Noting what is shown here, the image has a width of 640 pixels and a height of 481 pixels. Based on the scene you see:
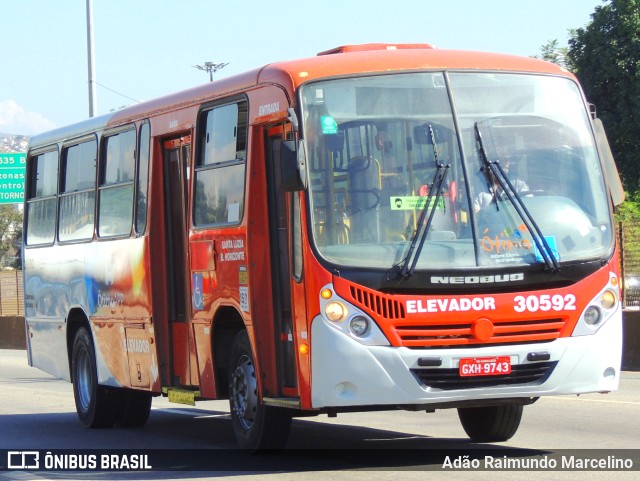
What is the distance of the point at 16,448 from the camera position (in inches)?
489

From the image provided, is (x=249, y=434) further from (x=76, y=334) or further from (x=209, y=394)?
(x=76, y=334)

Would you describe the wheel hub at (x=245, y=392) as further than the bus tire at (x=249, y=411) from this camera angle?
Yes

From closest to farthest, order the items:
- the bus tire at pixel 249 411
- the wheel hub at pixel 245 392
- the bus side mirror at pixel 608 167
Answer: the bus side mirror at pixel 608 167
the bus tire at pixel 249 411
the wheel hub at pixel 245 392

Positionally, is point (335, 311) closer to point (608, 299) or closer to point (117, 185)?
point (608, 299)

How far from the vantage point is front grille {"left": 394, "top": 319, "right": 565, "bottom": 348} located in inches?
374

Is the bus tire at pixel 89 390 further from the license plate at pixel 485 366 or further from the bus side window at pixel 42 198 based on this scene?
the license plate at pixel 485 366

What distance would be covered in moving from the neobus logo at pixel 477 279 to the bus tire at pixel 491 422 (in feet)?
6.18

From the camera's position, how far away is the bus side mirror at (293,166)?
31.8 ft

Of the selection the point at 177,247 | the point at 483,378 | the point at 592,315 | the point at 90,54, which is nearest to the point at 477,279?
the point at 483,378

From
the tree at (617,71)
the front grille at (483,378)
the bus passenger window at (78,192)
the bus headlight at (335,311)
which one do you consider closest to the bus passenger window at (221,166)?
the bus headlight at (335,311)

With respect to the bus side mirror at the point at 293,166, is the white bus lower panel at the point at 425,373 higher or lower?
lower

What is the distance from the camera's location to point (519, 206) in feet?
32.5

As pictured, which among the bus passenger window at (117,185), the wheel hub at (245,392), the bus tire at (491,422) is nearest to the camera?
the wheel hub at (245,392)

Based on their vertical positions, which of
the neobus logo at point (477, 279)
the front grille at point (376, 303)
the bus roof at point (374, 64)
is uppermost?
the bus roof at point (374, 64)
